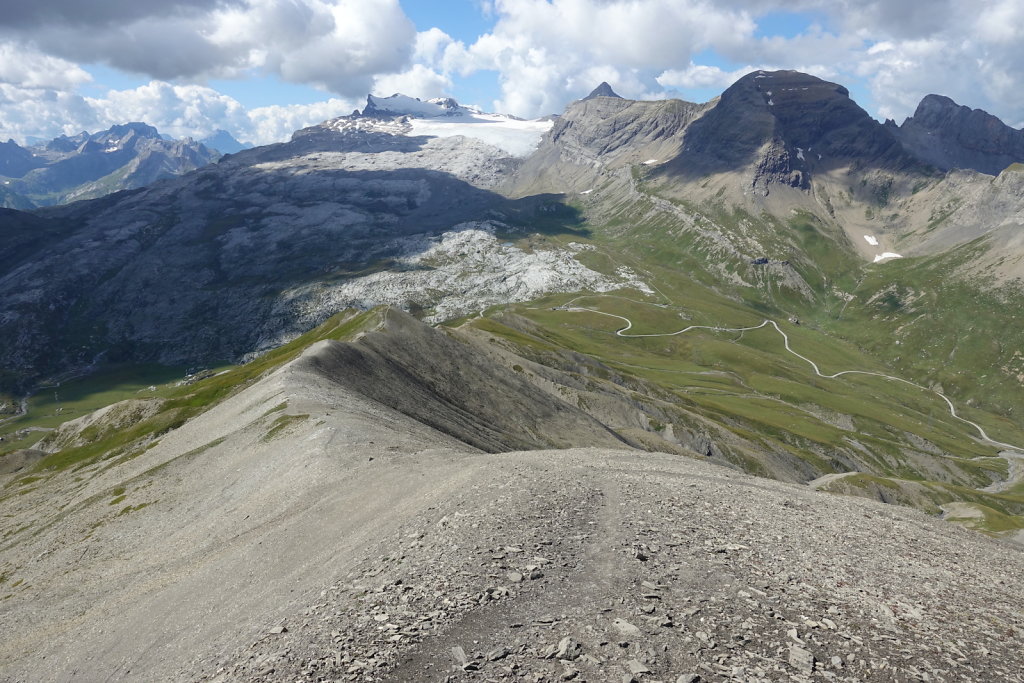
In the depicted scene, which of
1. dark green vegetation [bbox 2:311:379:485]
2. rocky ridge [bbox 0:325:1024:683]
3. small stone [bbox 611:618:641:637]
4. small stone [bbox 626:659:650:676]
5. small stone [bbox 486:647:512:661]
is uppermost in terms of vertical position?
small stone [bbox 626:659:650:676]

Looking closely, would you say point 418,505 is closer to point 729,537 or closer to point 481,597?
point 481,597

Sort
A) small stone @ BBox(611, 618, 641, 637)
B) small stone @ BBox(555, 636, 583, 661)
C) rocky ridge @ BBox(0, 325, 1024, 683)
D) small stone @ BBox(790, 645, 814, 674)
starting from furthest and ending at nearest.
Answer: small stone @ BBox(611, 618, 641, 637)
rocky ridge @ BBox(0, 325, 1024, 683)
small stone @ BBox(555, 636, 583, 661)
small stone @ BBox(790, 645, 814, 674)

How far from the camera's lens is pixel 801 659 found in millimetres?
22828

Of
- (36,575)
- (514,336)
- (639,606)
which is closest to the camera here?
(639,606)

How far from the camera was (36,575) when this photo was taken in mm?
57125

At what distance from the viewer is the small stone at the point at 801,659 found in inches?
879

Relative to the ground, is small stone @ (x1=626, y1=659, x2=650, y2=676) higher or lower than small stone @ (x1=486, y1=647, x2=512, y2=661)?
higher

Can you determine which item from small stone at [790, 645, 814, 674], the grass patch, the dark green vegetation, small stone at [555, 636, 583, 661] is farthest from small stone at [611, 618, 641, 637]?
the grass patch

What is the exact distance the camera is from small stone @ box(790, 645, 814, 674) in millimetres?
22328

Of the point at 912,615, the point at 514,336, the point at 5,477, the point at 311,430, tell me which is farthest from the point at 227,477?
the point at 514,336

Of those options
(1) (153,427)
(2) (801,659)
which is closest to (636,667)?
(2) (801,659)

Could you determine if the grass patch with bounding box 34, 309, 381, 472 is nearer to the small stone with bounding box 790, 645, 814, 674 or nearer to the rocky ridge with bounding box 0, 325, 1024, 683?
the rocky ridge with bounding box 0, 325, 1024, 683

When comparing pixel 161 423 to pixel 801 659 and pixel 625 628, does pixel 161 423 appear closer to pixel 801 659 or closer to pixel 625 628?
pixel 625 628

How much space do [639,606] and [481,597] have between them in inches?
285
